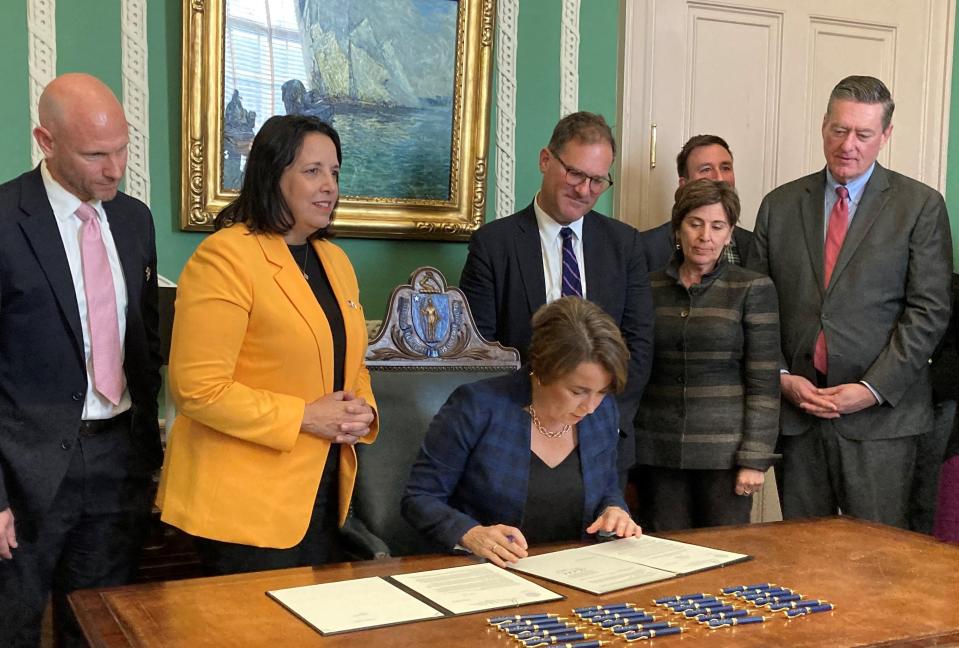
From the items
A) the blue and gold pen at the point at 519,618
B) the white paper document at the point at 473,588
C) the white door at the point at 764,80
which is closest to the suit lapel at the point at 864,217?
the white door at the point at 764,80

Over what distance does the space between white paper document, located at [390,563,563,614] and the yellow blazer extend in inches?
18.5

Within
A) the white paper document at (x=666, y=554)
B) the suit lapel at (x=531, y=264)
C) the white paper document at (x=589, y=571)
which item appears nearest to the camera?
the white paper document at (x=589, y=571)

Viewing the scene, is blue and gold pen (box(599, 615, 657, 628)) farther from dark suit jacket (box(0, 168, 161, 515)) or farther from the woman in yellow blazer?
dark suit jacket (box(0, 168, 161, 515))

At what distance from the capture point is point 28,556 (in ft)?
7.91

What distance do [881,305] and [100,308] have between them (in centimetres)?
232

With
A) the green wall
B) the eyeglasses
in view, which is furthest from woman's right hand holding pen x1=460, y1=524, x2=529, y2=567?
the green wall

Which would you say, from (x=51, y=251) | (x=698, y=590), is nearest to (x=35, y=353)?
(x=51, y=251)

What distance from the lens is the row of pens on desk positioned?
1692 millimetres

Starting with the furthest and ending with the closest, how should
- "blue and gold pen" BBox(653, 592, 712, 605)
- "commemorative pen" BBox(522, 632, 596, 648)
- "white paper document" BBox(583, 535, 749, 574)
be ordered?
"white paper document" BBox(583, 535, 749, 574)
"blue and gold pen" BBox(653, 592, 712, 605)
"commemorative pen" BBox(522, 632, 596, 648)

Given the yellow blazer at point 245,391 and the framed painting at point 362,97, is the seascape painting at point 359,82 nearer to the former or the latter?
the framed painting at point 362,97

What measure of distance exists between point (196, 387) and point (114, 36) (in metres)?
1.69

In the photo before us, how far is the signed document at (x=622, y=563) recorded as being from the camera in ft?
6.60

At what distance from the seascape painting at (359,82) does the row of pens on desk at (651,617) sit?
2271mm

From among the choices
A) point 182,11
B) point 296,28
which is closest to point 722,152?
point 296,28
